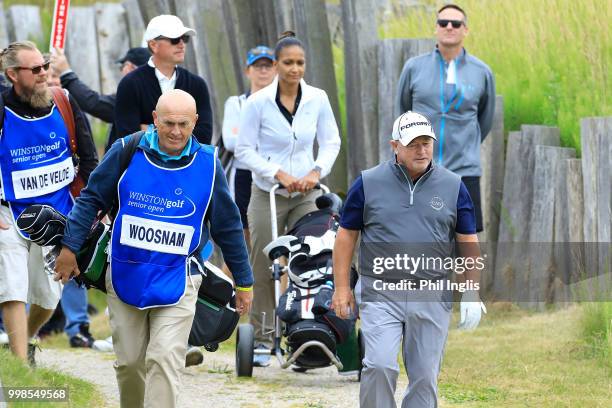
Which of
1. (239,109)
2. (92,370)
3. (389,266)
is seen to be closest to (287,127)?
(239,109)

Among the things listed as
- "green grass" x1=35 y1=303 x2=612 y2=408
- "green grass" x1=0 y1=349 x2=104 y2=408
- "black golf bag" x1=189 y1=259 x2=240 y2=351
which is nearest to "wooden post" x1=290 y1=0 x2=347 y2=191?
"green grass" x1=35 y1=303 x2=612 y2=408

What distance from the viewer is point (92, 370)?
9312 millimetres

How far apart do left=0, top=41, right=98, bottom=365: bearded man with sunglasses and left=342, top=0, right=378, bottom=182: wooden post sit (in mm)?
4049

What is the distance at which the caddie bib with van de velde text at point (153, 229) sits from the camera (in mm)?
6559

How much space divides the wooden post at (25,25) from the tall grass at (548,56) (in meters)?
7.17

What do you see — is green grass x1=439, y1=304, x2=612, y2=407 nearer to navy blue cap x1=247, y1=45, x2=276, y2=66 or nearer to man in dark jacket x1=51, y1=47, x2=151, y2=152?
navy blue cap x1=247, y1=45, x2=276, y2=66

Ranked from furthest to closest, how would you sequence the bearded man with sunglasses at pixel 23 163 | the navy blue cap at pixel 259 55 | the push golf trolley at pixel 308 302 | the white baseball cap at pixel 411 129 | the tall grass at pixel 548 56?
1. the tall grass at pixel 548 56
2. the navy blue cap at pixel 259 55
3. the push golf trolley at pixel 308 302
4. the bearded man with sunglasses at pixel 23 163
5. the white baseball cap at pixel 411 129

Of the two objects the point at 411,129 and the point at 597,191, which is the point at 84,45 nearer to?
the point at 597,191

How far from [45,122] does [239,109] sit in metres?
2.74

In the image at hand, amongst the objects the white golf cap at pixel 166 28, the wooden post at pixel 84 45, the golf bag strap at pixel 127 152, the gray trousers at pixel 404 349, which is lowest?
the gray trousers at pixel 404 349

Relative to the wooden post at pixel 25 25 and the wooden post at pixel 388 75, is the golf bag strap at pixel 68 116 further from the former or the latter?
the wooden post at pixel 25 25

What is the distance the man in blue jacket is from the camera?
6.55 meters

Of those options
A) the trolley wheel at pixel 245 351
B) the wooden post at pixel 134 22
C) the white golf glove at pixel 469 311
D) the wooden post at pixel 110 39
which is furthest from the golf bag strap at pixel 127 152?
the wooden post at pixel 110 39

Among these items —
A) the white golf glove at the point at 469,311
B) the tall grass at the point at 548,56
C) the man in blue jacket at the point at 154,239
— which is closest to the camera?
the man in blue jacket at the point at 154,239
